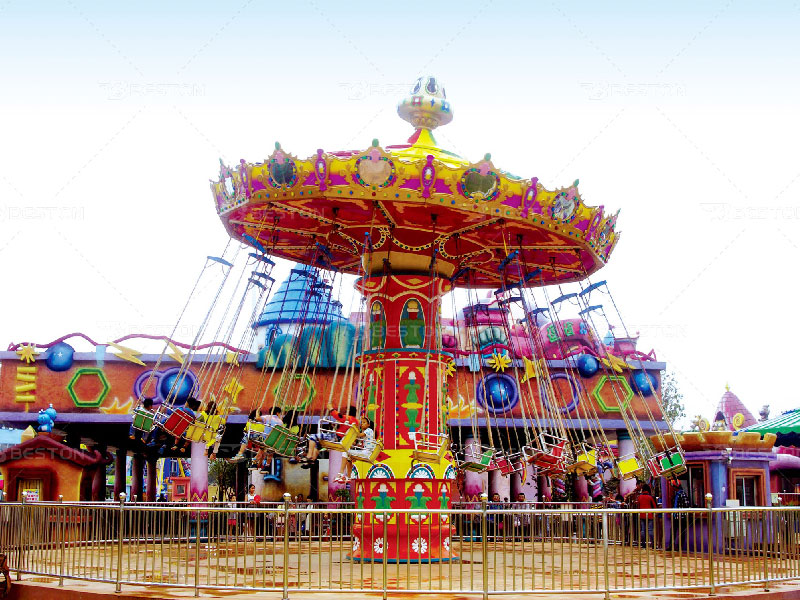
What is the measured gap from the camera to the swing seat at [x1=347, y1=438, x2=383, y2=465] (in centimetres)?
1302

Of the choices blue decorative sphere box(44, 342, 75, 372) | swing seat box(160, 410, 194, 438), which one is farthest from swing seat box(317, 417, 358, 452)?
blue decorative sphere box(44, 342, 75, 372)

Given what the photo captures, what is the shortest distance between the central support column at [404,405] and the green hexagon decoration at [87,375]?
12292 mm

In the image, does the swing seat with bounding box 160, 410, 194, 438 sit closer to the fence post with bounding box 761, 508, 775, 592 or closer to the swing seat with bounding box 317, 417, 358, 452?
the swing seat with bounding box 317, 417, 358, 452

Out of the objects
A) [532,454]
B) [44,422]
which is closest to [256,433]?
[532,454]

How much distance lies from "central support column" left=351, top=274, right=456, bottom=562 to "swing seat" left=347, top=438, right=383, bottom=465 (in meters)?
0.54

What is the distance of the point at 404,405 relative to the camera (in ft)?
46.4

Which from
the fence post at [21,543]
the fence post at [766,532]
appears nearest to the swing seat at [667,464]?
the fence post at [766,532]

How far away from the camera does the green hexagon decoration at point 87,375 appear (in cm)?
2420

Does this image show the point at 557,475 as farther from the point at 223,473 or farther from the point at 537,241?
→ the point at 223,473

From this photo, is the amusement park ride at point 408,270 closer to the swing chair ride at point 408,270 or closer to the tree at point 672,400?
the swing chair ride at point 408,270

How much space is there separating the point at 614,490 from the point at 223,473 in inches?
1059

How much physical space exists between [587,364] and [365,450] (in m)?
14.6

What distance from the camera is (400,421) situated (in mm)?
14086

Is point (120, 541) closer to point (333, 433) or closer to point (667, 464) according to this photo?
point (333, 433)
